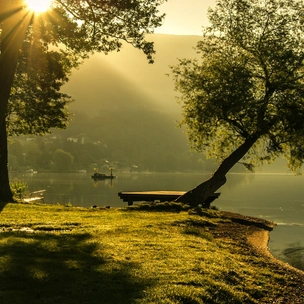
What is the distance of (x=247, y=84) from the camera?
30.1 metres

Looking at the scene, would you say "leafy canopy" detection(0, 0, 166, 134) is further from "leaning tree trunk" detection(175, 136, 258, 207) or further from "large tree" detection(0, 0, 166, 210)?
"leaning tree trunk" detection(175, 136, 258, 207)

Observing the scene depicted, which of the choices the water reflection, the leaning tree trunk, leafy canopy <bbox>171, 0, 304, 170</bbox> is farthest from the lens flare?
the water reflection

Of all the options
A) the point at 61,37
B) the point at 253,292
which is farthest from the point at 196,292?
the point at 61,37

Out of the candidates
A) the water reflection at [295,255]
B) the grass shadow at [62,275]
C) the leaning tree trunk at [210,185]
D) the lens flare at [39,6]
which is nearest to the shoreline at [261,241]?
the water reflection at [295,255]

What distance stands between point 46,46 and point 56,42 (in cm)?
507

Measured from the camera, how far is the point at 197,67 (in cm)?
3366

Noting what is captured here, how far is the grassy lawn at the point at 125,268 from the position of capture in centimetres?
947

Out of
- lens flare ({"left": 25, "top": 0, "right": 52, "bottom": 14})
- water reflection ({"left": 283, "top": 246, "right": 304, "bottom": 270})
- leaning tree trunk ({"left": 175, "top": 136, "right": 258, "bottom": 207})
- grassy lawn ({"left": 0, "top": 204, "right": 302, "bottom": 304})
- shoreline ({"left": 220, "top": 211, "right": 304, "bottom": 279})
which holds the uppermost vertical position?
lens flare ({"left": 25, "top": 0, "right": 52, "bottom": 14})

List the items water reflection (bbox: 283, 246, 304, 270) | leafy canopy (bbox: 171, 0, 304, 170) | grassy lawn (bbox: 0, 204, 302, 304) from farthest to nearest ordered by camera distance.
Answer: leafy canopy (bbox: 171, 0, 304, 170)
water reflection (bbox: 283, 246, 304, 270)
grassy lawn (bbox: 0, 204, 302, 304)

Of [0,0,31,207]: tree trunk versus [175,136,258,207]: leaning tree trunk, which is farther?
[175,136,258,207]: leaning tree trunk

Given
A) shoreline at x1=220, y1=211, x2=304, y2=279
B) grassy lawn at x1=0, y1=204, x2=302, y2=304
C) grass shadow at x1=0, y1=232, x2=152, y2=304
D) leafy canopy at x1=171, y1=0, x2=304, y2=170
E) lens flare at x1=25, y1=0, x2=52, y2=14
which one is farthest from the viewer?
leafy canopy at x1=171, y1=0, x2=304, y2=170

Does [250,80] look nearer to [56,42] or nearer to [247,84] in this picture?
[247,84]

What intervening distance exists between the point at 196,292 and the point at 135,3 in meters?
20.1

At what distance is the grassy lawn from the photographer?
947cm
